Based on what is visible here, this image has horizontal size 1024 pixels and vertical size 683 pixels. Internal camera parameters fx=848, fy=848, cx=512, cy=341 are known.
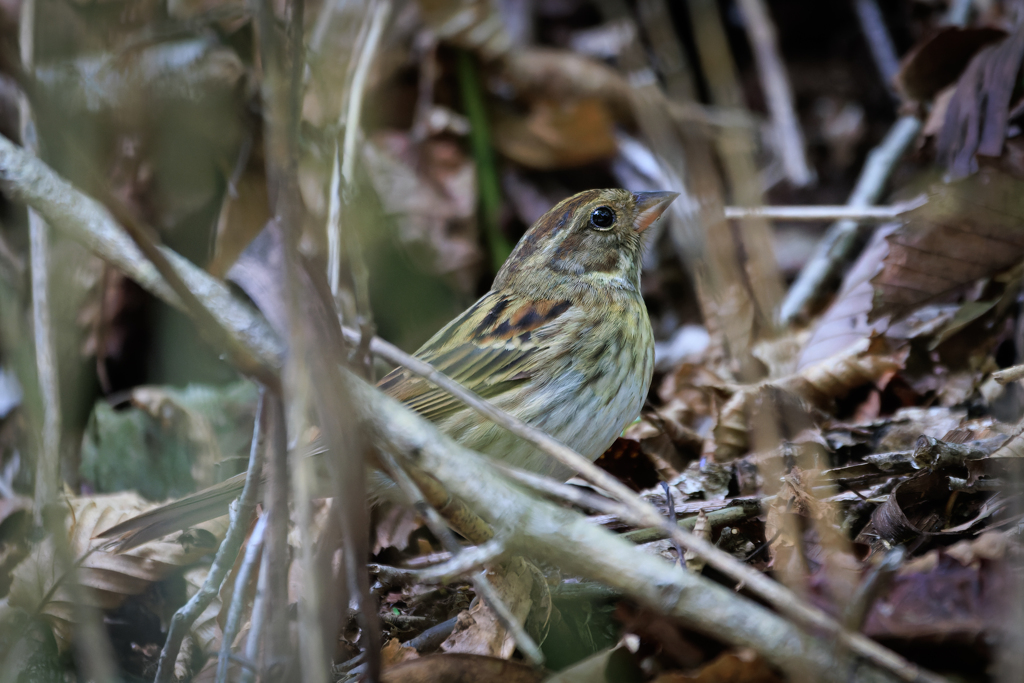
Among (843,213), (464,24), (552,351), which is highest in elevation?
(464,24)

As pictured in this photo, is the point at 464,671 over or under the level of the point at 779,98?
under

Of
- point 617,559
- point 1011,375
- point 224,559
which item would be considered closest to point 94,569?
point 224,559

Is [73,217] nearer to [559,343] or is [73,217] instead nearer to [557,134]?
[559,343]

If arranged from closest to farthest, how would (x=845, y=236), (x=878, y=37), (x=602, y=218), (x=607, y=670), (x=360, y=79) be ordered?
(x=607, y=670)
(x=602, y=218)
(x=360, y=79)
(x=845, y=236)
(x=878, y=37)

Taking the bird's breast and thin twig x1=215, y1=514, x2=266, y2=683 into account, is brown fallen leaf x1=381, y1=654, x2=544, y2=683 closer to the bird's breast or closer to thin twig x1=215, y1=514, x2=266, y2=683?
thin twig x1=215, y1=514, x2=266, y2=683

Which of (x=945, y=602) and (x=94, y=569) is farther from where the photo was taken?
(x=94, y=569)

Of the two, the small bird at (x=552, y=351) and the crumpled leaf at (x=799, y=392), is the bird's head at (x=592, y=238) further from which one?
the crumpled leaf at (x=799, y=392)

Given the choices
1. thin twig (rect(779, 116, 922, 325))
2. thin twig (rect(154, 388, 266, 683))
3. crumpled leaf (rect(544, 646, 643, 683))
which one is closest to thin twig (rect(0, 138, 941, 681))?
crumpled leaf (rect(544, 646, 643, 683))
